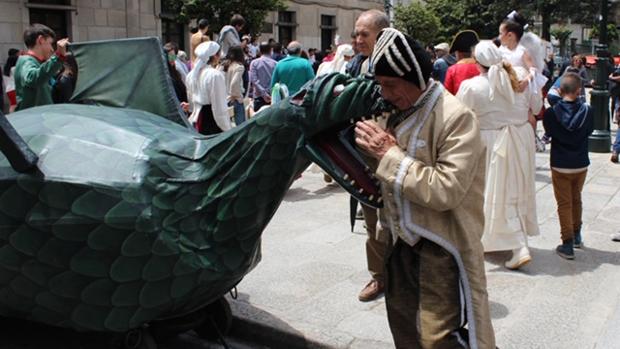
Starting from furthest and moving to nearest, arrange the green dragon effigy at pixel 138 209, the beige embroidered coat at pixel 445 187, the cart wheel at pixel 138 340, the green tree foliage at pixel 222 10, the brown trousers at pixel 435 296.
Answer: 1. the green tree foliage at pixel 222 10
2. the cart wheel at pixel 138 340
3. the green dragon effigy at pixel 138 209
4. the brown trousers at pixel 435 296
5. the beige embroidered coat at pixel 445 187

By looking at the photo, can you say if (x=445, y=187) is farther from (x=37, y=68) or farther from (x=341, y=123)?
(x=37, y=68)

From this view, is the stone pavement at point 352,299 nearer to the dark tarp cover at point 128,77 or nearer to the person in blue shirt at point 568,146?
the person in blue shirt at point 568,146

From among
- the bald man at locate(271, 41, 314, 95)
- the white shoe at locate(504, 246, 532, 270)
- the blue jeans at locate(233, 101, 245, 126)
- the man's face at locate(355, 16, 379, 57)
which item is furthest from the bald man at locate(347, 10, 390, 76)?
the blue jeans at locate(233, 101, 245, 126)

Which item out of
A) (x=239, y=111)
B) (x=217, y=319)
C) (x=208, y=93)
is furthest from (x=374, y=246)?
(x=239, y=111)

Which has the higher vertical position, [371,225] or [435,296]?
[435,296]

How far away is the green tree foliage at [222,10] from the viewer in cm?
2044

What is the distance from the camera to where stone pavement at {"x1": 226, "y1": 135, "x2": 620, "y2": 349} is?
3824 mm

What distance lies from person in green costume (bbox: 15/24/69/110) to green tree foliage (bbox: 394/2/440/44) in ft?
96.9

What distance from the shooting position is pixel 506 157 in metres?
5.04

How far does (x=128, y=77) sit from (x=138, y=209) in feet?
3.74

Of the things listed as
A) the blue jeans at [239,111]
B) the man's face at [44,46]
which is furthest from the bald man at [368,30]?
the blue jeans at [239,111]

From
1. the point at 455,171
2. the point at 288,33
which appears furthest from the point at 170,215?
the point at 288,33

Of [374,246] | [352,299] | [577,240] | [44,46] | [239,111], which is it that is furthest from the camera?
[239,111]

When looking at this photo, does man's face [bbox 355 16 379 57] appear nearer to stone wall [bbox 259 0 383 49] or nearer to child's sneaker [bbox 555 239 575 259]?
child's sneaker [bbox 555 239 575 259]
